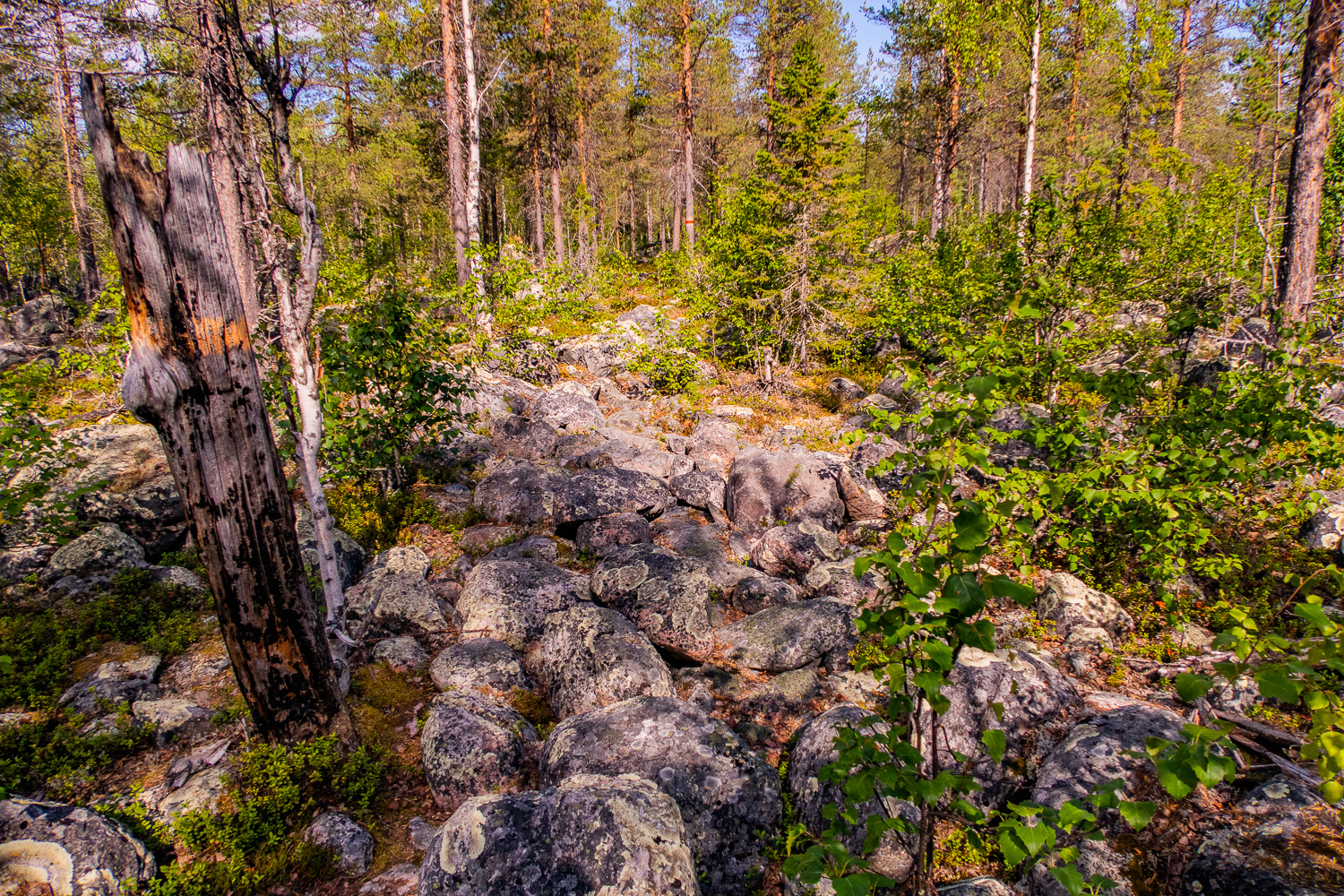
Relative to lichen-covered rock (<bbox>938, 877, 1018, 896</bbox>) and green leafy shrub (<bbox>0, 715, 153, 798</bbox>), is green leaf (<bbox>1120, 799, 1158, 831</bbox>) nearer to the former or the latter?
lichen-covered rock (<bbox>938, 877, 1018, 896</bbox>)

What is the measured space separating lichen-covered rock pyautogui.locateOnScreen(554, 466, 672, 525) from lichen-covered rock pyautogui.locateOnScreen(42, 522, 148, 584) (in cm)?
488

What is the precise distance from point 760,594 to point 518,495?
3862 mm

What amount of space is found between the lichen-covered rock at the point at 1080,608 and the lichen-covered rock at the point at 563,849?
5193 millimetres

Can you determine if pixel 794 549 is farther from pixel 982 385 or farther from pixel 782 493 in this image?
pixel 982 385

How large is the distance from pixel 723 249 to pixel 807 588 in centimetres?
1004

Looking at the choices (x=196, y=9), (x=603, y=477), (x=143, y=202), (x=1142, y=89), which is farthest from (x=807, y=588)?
(x=1142, y=89)

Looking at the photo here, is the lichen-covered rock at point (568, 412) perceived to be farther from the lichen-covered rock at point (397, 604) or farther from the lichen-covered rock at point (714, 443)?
the lichen-covered rock at point (397, 604)

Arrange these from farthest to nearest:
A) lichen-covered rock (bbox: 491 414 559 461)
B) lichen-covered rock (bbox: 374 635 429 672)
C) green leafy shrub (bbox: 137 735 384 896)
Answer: lichen-covered rock (bbox: 491 414 559 461), lichen-covered rock (bbox: 374 635 429 672), green leafy shrub (bbox: 137 735 384 896)

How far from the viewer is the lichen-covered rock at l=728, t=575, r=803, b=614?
7.00 meters

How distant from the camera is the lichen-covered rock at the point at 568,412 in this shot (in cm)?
1196

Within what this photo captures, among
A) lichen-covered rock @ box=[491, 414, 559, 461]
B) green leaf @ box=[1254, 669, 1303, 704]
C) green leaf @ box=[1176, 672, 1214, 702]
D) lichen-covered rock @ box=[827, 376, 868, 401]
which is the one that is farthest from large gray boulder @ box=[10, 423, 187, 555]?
lichen-covered rock @ box=[827, 376, 868, 401]

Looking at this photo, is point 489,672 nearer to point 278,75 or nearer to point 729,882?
point 729,882

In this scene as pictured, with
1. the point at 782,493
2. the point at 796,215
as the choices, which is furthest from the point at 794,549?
the point at 796,215

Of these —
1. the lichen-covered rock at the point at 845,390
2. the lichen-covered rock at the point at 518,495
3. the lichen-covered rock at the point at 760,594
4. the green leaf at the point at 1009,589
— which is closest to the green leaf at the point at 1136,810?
the green leaf at the point at 1009,589
